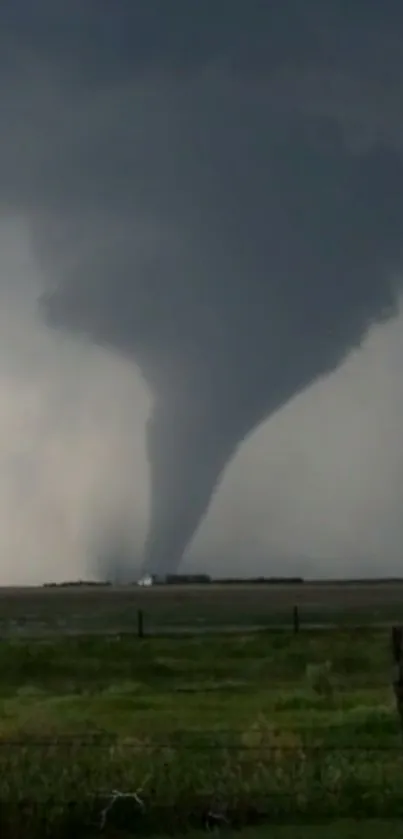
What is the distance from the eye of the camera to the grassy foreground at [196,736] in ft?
46.6

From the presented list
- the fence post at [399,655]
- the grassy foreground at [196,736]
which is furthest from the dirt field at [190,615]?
the fence post at [399,655]

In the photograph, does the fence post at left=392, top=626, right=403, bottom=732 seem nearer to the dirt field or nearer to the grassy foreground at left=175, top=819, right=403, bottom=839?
the grassy foreground at left=175, top=819, right=403, bottom=839

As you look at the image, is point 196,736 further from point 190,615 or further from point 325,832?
point 190,615

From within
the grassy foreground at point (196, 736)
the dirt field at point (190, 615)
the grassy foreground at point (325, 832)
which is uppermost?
the dirt field at point (190, 615)

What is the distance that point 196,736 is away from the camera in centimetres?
1964

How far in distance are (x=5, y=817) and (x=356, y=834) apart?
3980 millimetres

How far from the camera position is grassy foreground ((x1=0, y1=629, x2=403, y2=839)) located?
14219 millimetres

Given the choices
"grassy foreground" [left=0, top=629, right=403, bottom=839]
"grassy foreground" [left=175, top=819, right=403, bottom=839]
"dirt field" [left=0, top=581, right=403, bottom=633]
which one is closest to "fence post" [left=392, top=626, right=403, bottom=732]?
"grassy foreground" [left=0, top=629, right=403, bottom=839]

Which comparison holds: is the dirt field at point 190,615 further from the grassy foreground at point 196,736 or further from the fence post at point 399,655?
the fence post at point 399,655

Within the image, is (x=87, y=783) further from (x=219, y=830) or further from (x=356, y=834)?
(x=356, y=834)

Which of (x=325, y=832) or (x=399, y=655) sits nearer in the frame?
(x=325, y=832)

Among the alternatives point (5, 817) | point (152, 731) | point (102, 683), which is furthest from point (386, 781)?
→ point (102, 683)

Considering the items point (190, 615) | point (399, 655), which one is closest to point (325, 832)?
point (399, 655)

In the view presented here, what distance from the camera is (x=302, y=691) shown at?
91.2 ft
